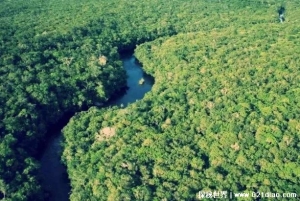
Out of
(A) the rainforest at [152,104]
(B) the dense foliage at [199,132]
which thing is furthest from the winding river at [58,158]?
(B) the dense foliage at [199,132]

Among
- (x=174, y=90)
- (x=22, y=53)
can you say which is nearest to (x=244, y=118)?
(x=174, y=90)

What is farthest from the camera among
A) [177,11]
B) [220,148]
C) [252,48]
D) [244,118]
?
[177,11]

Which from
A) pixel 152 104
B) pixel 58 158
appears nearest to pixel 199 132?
pixel 152 104

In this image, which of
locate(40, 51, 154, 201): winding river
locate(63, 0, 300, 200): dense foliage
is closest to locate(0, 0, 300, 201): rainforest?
locate(63, 0, 300, 200): dense foliage

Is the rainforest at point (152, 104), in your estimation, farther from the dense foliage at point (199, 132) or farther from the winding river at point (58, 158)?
the winding river at point (58, 158)

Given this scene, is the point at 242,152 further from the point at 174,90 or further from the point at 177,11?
the point at 177,11
